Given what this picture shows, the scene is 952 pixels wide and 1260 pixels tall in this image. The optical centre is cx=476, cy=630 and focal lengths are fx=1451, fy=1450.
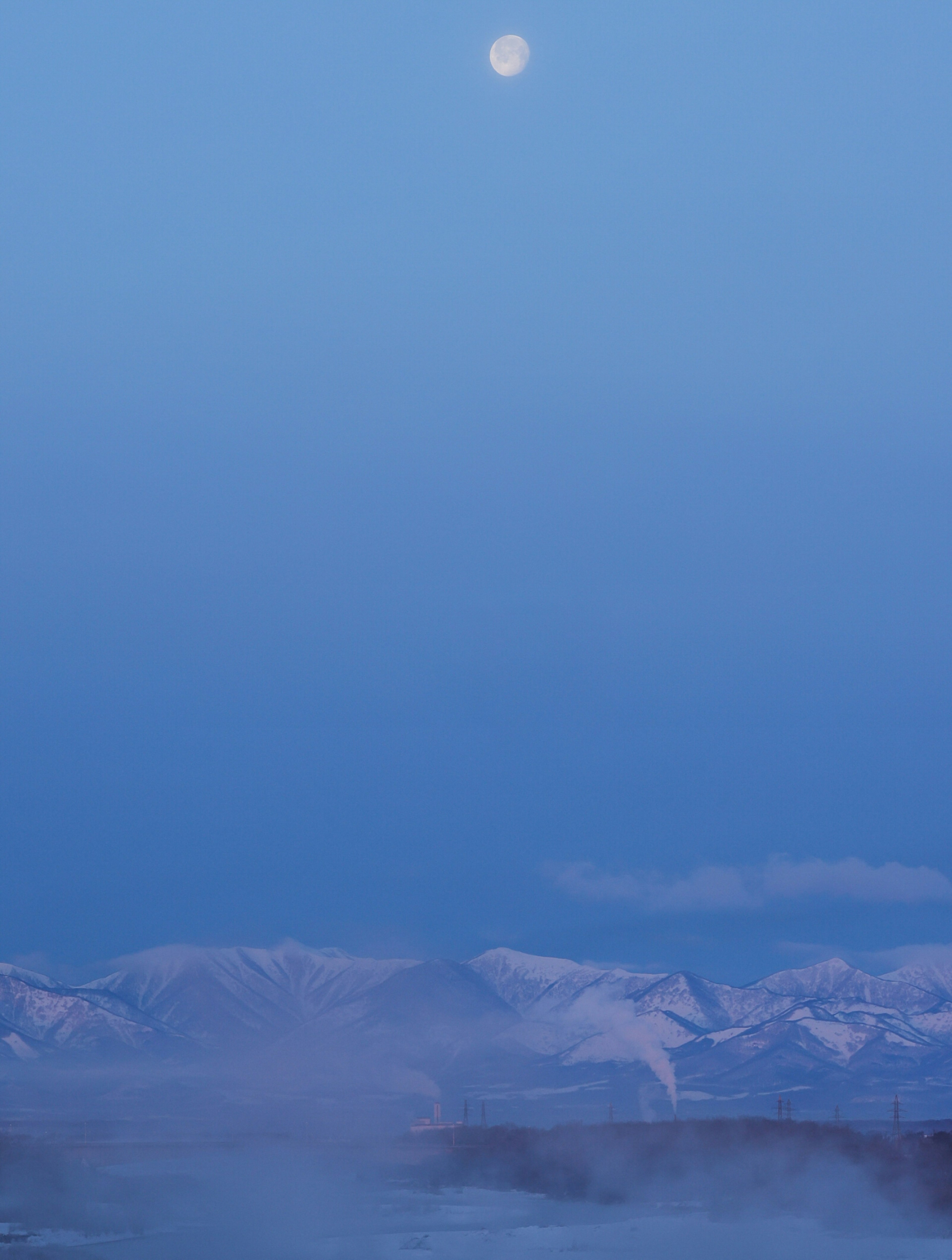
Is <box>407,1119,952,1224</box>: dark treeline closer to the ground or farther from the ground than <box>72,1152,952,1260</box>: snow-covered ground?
farther from the ground

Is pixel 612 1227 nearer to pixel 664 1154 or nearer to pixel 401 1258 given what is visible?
pixel 401 1258

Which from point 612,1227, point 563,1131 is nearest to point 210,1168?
point 563,1131

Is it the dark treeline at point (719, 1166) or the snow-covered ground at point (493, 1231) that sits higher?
the dark treeline at point (719, 1166)

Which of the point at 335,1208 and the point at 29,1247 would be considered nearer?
the point at 29,1247

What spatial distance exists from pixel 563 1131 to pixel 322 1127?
4631 cm

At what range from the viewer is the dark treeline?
6881cm

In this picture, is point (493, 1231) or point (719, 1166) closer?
point (493, 1231)

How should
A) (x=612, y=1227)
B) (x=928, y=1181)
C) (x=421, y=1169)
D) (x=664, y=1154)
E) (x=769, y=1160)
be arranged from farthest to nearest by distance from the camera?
(x=421, y=1169) → (x=664, y=1154) → (x=769, y=1160) → (x=928, y=1181) → (x=612, y=1227)

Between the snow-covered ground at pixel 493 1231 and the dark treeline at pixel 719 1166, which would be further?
the dark treeline at pixel 719 1166

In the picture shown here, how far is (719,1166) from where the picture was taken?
82.1 metres

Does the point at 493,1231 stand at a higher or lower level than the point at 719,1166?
lower

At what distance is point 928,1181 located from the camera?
229 feet

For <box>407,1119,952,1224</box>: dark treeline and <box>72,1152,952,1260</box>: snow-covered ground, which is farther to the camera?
<box>407,1119,952,1224</box>: dark treeline

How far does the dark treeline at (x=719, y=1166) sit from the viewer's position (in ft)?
226
